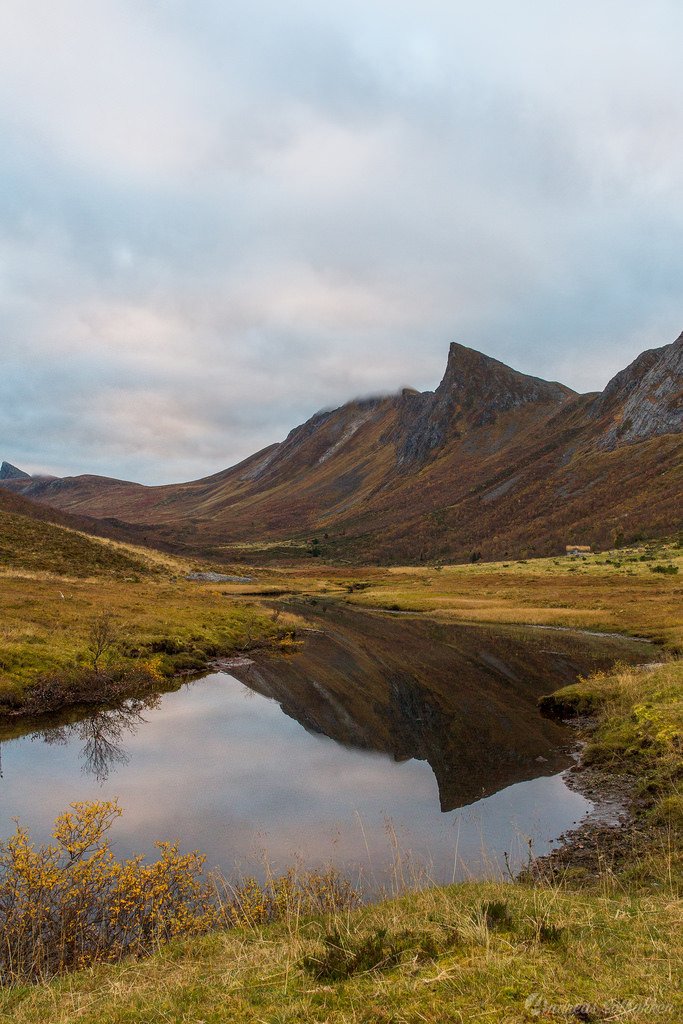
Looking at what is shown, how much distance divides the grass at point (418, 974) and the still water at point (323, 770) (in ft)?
15.4

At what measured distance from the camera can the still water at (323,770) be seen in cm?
1565

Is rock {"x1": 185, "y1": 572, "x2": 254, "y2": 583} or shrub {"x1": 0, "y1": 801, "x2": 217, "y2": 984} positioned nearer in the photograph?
shrub {"x1": 0, "y1": 801, "x2": 217, "y2": 984}

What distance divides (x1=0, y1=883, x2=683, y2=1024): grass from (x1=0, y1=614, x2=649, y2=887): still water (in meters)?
4.71

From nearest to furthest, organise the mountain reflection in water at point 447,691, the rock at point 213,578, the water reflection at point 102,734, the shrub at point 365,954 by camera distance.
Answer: the shrub at point 365,954 → the water reflection at point 102,734 → the mountain reflection in water at point 447,691 → the rock at point 213,578

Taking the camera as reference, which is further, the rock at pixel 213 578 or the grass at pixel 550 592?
the rock at pixel 213 578

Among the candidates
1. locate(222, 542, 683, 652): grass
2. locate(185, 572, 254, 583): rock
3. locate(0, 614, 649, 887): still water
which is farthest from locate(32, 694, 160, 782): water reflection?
locate(185, 572, 254, 583): rock

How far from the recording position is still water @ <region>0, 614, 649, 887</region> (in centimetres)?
1565

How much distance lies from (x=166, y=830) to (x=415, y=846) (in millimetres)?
7047

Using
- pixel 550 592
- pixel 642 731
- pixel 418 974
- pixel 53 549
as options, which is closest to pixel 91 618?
pixel 642 731

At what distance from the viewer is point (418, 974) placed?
20.0 ft

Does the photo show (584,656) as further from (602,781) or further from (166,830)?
(166,830)

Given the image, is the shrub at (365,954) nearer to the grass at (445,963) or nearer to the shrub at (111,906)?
the grass at (445,963)

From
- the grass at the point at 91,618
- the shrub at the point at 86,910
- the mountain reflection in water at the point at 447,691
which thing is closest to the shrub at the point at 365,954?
the shrub at the point at 86,910

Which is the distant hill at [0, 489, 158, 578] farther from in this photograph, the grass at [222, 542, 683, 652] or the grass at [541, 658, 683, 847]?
the grass at [541, 658, 683, 847]
